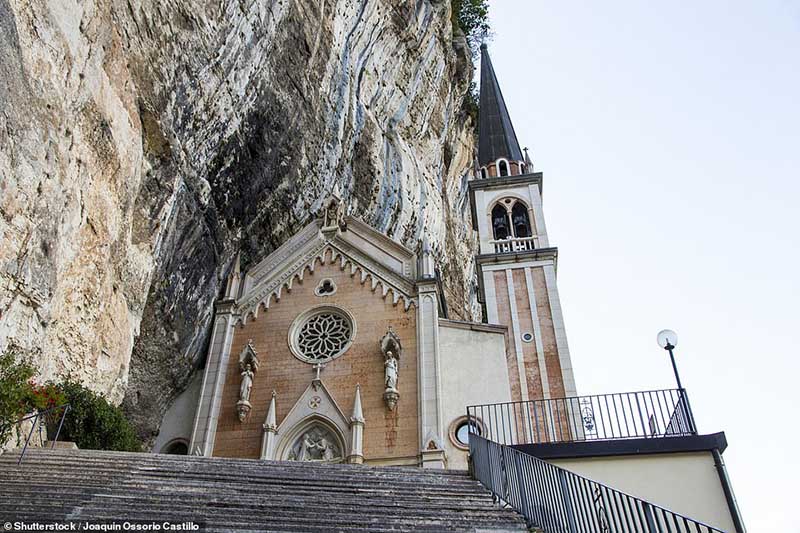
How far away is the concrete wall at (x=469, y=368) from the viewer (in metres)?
16.0

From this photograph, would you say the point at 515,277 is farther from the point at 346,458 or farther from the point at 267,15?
the point at 267,15

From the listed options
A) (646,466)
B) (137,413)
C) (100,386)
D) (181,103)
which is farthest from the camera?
(137,413)

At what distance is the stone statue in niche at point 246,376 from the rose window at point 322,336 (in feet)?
3.50

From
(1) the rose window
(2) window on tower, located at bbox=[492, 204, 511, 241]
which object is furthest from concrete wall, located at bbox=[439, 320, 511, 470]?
(2) window on tower, located at bbox=[492, 204, 511, 241]

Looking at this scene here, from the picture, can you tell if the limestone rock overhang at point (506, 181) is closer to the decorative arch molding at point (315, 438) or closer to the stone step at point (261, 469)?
the decorative arch molding at point (315, 438)

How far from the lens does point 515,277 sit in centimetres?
→ 2061

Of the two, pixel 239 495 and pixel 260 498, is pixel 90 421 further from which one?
pixel 260 498

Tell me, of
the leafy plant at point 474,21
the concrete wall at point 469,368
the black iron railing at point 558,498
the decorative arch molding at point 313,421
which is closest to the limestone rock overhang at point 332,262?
the concrete wall at point 469,368

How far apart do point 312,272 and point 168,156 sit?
607cm

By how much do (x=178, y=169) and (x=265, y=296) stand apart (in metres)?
5.26

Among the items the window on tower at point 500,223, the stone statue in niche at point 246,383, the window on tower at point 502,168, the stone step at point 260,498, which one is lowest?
the stone step at point 260,498

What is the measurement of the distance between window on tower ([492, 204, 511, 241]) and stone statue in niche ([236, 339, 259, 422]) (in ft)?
31.3

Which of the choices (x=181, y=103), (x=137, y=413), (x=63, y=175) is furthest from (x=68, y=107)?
(x=137, y=413)

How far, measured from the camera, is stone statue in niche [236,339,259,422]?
1612 centimetres
